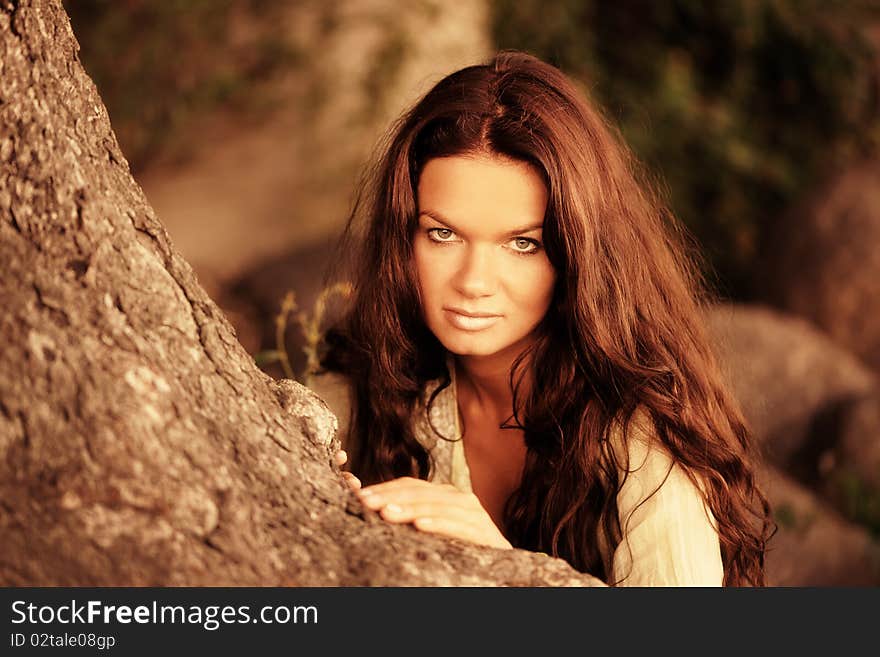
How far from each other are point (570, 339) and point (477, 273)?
30 cm

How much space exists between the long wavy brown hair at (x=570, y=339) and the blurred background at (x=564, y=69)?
3.13m

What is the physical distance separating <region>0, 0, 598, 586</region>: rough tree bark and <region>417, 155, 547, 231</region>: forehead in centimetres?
64

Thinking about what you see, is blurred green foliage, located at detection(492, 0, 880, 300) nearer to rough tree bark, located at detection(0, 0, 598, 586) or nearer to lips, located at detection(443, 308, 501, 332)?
lips, located at detection(443, 308, 501, 332)

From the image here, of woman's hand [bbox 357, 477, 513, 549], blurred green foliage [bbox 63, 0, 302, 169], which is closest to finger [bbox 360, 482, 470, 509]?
woman's hand [bbox 357, 477, 513, 549]

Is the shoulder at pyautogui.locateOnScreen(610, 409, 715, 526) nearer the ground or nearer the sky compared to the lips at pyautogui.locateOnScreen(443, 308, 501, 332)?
nearer the ground

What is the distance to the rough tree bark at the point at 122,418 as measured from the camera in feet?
4.97

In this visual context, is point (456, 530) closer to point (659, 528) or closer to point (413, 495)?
point (413, 495)

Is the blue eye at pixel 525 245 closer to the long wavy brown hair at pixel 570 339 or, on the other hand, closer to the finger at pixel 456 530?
the long wavy brown hair at pixel 570 339

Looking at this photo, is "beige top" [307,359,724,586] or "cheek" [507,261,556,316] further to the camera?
"cheek" [507,261,556,316]

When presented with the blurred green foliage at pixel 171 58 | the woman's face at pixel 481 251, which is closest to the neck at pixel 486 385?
the woman's face at pixel 481 251

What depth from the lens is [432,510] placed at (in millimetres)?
1860

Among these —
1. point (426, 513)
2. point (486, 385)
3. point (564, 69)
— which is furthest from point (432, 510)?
point (564, 69)

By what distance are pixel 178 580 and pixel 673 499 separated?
3.62 ft

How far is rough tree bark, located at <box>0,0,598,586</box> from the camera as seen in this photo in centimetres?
152
